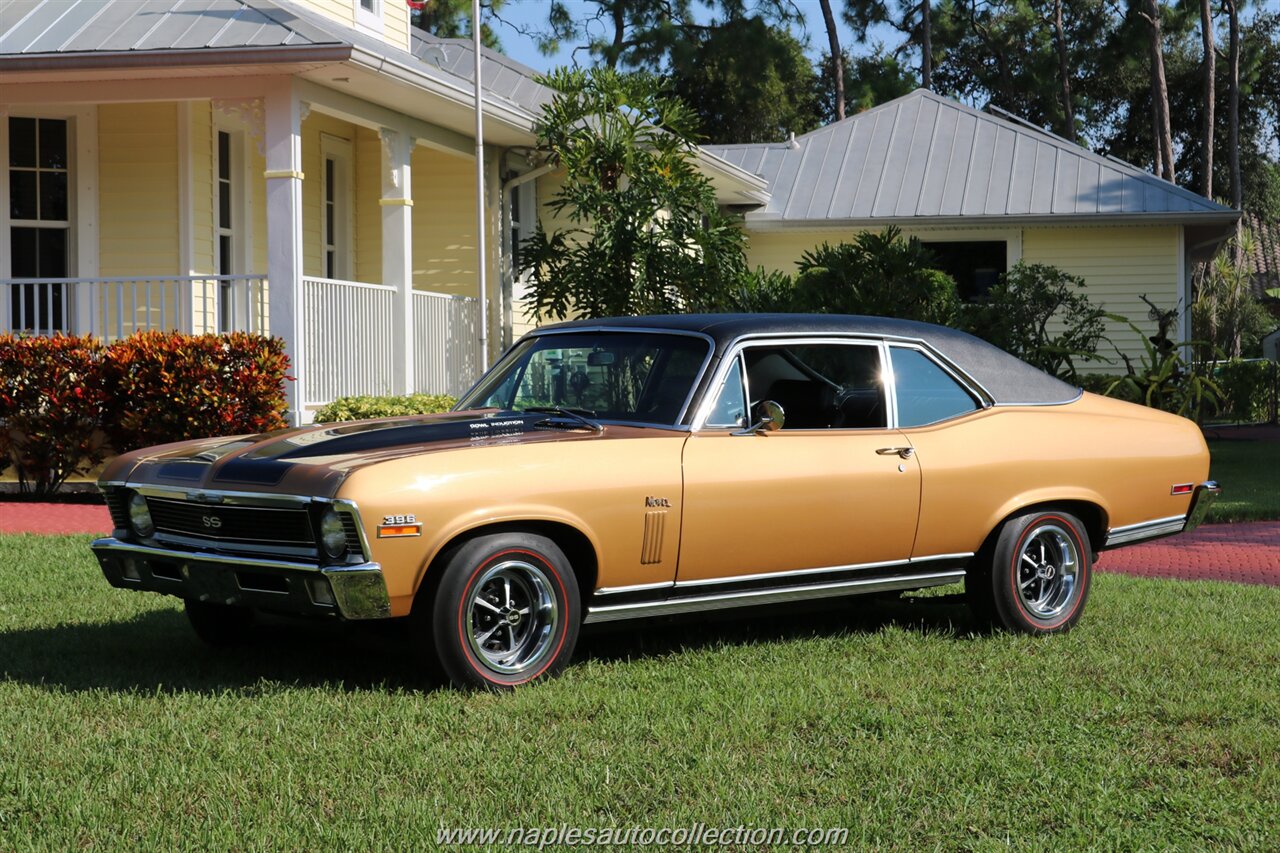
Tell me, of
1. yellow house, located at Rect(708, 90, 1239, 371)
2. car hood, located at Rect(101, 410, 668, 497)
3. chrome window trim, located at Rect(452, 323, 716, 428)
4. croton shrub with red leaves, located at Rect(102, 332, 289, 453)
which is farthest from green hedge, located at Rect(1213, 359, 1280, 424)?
car hood, located at Rect(101, 410, 668, 497)

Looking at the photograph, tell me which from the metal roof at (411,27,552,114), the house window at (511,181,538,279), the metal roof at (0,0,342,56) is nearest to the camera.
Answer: the metal roof at (0,0,342,56)

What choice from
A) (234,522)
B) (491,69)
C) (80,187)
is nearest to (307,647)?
(234,522)

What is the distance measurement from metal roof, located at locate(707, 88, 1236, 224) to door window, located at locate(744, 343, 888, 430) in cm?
1845

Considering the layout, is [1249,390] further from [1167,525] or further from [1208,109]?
[1167,525]

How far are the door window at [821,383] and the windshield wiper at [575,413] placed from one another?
73 centimetres

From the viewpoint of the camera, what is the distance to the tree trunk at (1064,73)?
44.9 m

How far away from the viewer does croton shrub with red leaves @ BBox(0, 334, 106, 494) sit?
1283 cm

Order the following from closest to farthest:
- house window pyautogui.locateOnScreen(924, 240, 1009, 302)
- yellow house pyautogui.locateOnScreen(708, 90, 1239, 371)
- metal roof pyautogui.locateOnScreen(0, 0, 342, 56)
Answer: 1. metal roof pyautogui.locateOnScreen(0, 0, 342, 56)
2. yellow house pyautogui.locateOnScreen(708, 90, 1239, 371)
3. house window pyautogui.locateOnScreen(924, 240, 1009, 302)

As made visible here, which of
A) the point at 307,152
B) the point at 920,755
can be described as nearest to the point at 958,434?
the point at 920,755

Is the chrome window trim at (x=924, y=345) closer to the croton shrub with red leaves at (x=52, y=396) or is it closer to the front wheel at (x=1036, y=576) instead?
the front wheel at (x=1036, y=576)

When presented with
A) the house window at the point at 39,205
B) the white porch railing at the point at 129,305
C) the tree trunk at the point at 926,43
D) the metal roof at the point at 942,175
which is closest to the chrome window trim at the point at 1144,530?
the white porch railing at the point at 129,305

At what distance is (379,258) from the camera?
18172 millimetres

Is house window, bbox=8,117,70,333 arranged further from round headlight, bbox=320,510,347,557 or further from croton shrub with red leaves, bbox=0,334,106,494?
round headlight, bbox=320,510,347,557

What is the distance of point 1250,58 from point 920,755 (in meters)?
45.2
